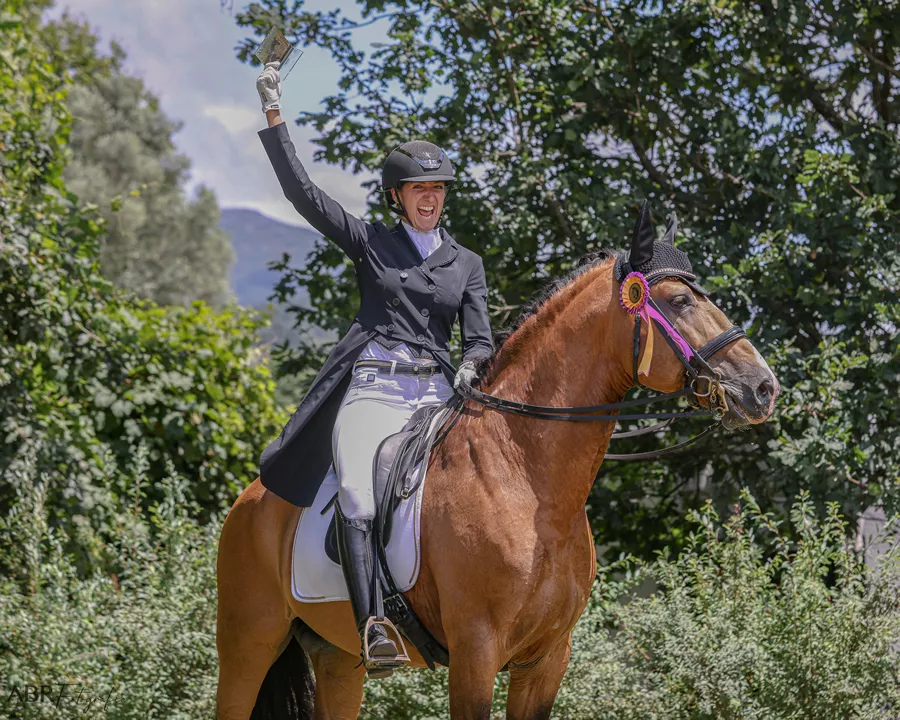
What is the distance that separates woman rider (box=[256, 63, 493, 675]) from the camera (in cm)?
349

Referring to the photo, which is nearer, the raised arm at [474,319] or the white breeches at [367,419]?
the white breeches at [367,419]

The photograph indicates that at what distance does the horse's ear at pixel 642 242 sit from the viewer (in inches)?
122

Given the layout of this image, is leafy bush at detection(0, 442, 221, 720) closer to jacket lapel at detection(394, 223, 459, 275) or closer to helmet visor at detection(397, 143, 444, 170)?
jacket lapel at detection(394, 223, 459, 275)

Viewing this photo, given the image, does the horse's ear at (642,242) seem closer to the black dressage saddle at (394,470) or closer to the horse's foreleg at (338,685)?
the black dressage saddle at (394,470)

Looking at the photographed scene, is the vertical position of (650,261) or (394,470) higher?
(650,261)

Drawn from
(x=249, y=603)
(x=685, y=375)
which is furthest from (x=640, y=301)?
(x=249, y=603)

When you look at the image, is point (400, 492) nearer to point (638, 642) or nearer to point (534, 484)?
point (534, 484)

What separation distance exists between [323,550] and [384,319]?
0.92 m

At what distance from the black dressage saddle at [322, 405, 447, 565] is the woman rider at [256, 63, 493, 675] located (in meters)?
0.05

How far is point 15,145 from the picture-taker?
7.62m

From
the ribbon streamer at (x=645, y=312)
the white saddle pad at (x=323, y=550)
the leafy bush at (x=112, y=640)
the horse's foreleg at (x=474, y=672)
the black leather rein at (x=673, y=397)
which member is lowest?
the leafy bush at (x=112, y=640)

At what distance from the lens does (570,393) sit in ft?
10.7

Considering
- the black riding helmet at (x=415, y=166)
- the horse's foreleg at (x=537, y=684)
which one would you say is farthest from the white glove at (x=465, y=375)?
the horse's foreleg at (x=537, y=684)

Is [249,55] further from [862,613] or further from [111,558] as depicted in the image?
[862,613]
